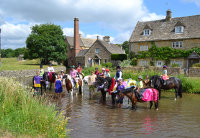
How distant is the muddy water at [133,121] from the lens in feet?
23.7

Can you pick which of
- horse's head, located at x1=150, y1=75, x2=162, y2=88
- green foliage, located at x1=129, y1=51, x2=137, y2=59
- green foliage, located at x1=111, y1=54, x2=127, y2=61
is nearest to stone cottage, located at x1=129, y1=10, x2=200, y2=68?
green foliage, located at x1=129, y1=51, x2=137, y2=59

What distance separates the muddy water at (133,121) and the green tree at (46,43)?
3958 centimetres

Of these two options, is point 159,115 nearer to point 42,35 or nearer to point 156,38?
point 156,38

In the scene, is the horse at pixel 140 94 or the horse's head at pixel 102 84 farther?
the horse's head at pixel 102 84

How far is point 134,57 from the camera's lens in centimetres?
3556

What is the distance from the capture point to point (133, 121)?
865cm

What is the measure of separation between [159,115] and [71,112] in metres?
4.80

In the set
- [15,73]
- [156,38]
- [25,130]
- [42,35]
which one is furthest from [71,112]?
[42,35]

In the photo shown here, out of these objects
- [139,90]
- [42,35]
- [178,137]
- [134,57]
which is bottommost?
[178,137]

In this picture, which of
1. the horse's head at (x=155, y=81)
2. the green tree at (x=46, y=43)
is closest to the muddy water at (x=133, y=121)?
the horse's head at (x=155, y=81)

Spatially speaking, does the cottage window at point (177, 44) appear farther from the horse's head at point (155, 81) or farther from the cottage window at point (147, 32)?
the horse's head at point (155, 81)

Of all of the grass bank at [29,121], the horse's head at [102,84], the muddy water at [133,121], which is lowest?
the muddy water at [133,121]

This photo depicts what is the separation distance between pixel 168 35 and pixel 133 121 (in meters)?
27.2

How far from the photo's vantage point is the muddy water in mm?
7234
